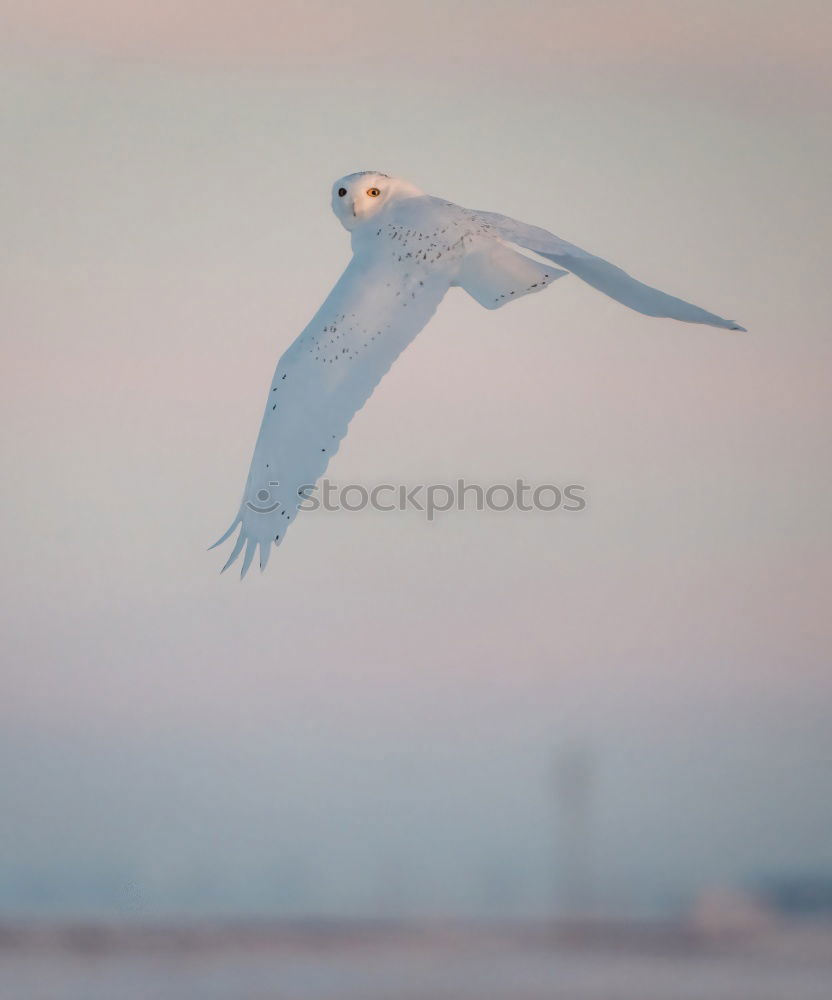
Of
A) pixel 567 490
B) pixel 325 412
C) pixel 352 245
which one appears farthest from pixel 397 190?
pixel 567 490

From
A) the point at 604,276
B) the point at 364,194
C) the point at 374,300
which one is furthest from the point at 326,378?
the point at 604,276

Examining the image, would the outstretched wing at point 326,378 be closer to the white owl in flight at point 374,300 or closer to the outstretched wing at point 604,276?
the white owl in flight at point 374,300

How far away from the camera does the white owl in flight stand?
4.01 meters

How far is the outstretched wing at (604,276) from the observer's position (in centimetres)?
394

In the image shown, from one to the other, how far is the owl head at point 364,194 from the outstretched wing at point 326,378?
16 centimetres

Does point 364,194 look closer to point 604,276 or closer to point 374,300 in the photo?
point 374,300

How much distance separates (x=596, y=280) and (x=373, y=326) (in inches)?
26.4

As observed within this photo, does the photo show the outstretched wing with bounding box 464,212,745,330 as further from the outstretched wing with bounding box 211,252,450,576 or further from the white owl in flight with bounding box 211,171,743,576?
the outstretched wing with bounding box 211,252,450,576

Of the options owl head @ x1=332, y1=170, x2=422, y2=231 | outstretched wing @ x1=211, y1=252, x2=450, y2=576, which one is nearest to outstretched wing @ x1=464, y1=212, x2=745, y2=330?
outstretched wing @ x1=211, y1=252, x2=450, y2=576

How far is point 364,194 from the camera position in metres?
4.48

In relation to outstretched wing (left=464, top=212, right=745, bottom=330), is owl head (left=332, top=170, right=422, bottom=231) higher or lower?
higher

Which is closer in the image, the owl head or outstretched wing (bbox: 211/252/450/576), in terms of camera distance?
outstretched wing (bbox: 211/252/450/576)

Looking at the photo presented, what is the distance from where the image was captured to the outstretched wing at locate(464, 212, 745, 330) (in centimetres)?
394

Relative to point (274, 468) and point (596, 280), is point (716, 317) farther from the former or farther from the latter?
point (274, 468)
